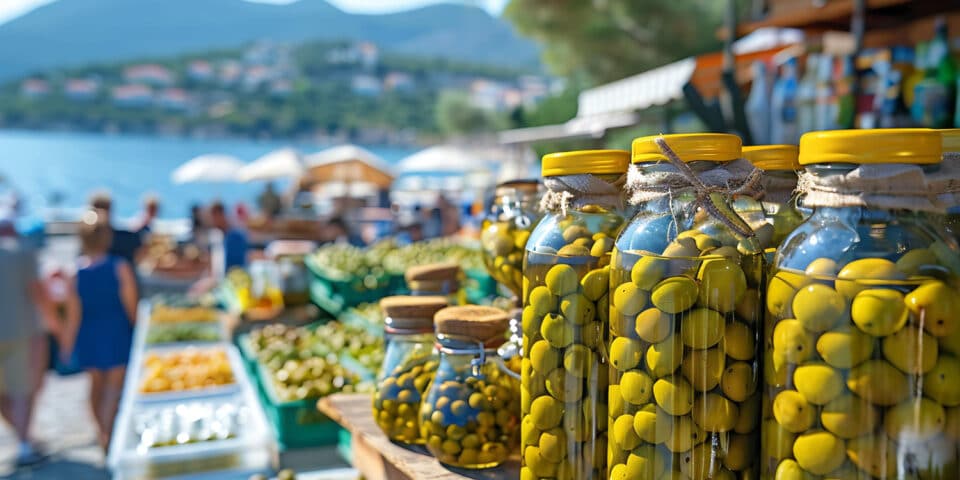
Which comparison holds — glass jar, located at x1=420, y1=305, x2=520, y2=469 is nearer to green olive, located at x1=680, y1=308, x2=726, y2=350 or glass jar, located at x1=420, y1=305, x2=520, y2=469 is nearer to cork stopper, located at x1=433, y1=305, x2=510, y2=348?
Answer: cork stopper, located at x1=433, y1=305, x2=510, y2=348

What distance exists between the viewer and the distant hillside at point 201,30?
162 meters

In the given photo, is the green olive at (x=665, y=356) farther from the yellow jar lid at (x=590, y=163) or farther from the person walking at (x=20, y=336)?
the person walking at (x=20, y=336)

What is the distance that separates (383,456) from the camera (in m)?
1.71

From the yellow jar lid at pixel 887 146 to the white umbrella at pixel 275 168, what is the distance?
1527 centimetres

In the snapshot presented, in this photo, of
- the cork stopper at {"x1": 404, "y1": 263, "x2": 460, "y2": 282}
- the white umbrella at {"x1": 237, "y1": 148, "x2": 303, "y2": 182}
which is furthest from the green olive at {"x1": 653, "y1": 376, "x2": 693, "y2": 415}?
the white umbrella at {"x1": 237, "y1": 148, "x2": 303, "y2": 182}

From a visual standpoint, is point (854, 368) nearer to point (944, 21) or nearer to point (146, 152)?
point (944, 21)

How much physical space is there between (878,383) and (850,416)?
0.05m

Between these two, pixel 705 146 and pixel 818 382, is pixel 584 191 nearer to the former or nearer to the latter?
pixel 705 146

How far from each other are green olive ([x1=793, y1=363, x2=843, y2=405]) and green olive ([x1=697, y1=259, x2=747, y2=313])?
0.13 meters

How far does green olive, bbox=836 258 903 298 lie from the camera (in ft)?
2.64

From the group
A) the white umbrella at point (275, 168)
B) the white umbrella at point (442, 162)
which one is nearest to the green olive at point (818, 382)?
the white umbrella at point (275, 168)

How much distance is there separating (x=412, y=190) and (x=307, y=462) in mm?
26566

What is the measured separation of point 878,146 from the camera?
0.82 m

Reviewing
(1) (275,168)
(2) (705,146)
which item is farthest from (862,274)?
(1) (275,168)
